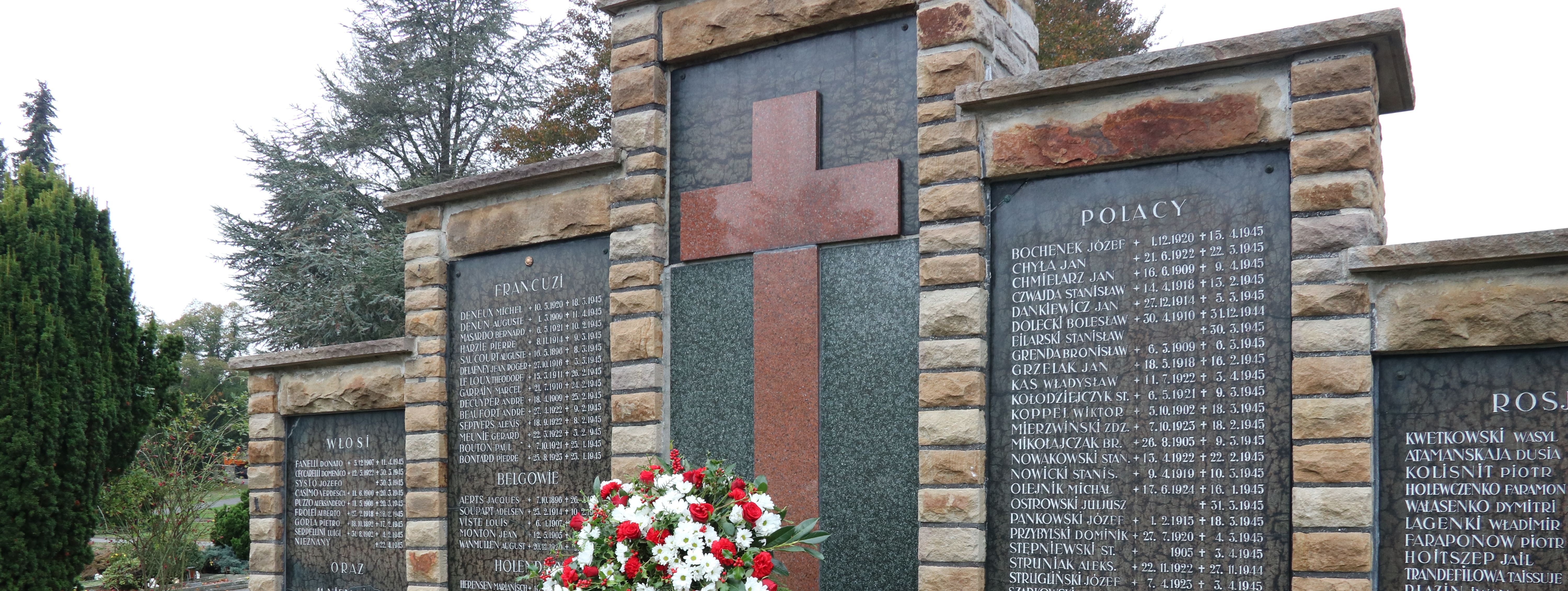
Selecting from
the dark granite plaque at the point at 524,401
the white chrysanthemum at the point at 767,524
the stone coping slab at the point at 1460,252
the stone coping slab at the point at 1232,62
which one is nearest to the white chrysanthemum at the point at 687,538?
the white chrysanthemum at the point at 767,524

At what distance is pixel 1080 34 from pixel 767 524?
11591mm

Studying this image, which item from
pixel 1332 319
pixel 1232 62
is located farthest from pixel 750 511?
pixel 1232 62

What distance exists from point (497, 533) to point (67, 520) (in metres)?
3.34

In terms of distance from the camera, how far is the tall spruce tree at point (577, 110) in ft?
55.4

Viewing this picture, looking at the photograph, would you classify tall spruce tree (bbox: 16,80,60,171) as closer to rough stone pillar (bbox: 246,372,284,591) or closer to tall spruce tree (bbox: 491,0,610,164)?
tall spruce tree (bbox: 491,0,610,164)

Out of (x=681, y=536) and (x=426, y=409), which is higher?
(x=426, y=409)

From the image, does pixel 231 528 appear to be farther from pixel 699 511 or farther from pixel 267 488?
pixel 699 511

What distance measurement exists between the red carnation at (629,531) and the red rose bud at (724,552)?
314 mm

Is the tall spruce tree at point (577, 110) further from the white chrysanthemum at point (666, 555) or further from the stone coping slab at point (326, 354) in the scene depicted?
the white chrysanthemum at point (666, 555)

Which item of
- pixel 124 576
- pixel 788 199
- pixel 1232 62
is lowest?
pixel 124 576

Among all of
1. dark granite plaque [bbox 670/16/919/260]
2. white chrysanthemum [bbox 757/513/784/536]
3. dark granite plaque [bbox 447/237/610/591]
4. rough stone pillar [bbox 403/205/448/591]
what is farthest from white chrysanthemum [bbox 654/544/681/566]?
rough stone pillar [bbox 403/205/448/591]

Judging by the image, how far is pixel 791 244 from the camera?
5578mm

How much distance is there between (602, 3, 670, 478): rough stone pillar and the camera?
5871 millimetres

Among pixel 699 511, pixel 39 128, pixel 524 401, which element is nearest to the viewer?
pixel 699 511
